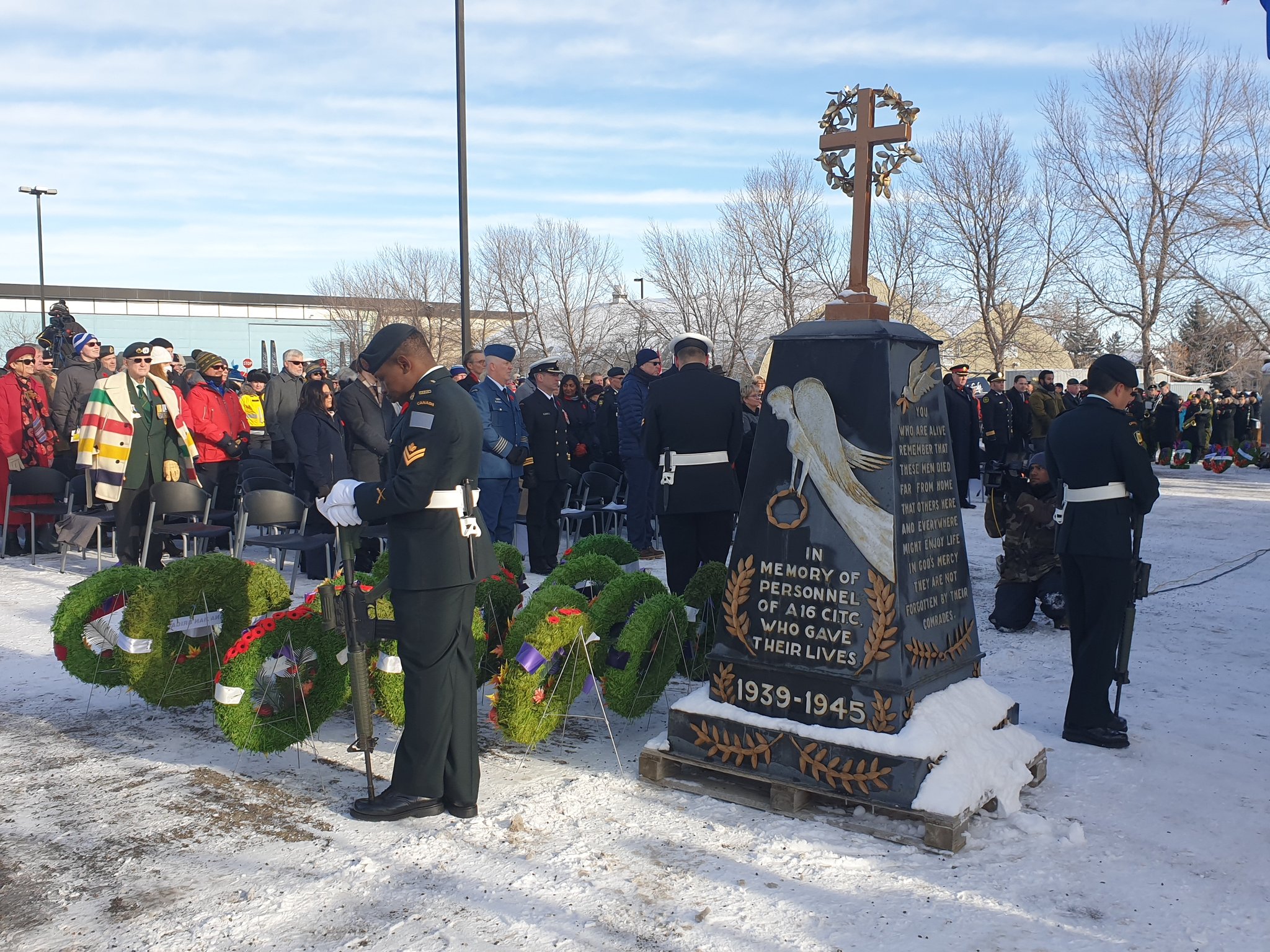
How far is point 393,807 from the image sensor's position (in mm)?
4137

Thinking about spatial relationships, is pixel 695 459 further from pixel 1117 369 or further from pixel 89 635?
pixel 89 635

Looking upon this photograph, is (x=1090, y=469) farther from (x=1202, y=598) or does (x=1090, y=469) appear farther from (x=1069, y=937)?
(x=1202, y=598)

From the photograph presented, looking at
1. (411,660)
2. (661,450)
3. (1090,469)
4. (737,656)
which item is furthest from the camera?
(661,450)

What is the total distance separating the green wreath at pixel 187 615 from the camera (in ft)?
16.5

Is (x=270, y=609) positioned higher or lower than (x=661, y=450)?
lower

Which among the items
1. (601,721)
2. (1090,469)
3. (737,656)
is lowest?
(601,721)

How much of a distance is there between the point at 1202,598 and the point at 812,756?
19.9ft

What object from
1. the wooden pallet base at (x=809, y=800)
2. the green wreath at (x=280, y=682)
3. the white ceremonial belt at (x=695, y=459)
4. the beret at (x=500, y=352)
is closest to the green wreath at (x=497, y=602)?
the green wreath at (x=280, y=682)

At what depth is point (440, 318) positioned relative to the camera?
121 ft

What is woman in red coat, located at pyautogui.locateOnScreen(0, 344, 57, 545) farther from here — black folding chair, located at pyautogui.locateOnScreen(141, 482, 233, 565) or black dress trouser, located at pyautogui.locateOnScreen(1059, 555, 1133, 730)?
black dress trouser, located at pyautogui.locateOnScreen(1059, 555, 1133, 730)

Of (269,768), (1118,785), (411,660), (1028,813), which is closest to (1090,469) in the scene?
(1118,785)

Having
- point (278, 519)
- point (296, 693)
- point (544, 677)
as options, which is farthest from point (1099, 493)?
point (278, 519)

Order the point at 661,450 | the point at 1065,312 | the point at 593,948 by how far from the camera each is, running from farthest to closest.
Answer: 1. the point at 1065,312
2. the point at 661,450
3. the point at 593,948

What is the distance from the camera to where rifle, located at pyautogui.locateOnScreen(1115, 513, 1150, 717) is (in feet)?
17.0
